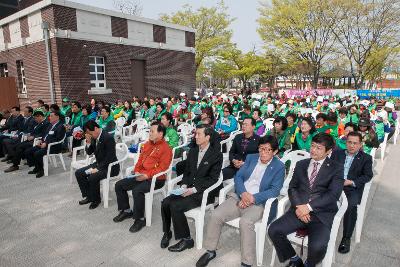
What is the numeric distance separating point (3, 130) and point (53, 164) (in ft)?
8.88

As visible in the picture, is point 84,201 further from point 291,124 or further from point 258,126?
point 258,126

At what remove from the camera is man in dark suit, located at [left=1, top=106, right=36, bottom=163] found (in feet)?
24.2

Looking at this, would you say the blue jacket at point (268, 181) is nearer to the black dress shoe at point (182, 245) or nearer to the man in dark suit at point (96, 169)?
the black dress shoe at point (182, 245)

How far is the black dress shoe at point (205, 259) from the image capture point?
126 inches

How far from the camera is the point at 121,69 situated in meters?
15.7

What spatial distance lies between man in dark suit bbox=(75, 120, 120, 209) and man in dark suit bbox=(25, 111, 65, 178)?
2091 mm

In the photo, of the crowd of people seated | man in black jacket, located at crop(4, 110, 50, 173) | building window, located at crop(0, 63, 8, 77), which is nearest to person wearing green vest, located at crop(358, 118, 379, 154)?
the crowd of people seated

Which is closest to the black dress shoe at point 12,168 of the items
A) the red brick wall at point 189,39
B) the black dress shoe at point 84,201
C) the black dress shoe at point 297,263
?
the black dress shoe at point 84,201

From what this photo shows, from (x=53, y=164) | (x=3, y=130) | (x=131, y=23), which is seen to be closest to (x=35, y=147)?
(x=53, y=164)

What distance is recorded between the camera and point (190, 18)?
28.2 meters

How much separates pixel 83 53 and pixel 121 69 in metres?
2.38

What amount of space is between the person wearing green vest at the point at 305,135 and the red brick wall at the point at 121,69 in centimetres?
1120

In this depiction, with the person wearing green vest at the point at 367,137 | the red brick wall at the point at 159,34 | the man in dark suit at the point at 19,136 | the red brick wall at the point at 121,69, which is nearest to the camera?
the person wearing green vest at the point at 367,137

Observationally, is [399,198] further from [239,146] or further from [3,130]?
[3,130]
